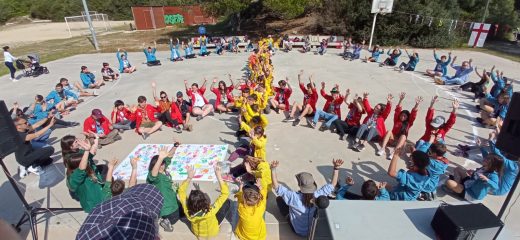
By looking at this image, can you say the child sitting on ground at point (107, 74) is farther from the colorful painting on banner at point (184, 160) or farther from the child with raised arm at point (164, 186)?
the child with raised arm at point (164, 186)

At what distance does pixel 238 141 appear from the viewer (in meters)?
7.85

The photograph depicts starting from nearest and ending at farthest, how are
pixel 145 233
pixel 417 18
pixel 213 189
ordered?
1. pixel 145 233
2. pixel 213 189
3. pixel 417 18

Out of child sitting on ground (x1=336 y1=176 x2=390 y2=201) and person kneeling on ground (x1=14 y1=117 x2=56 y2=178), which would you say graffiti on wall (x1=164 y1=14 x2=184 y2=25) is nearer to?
person kneeling on ground (x1=14 y1=117 x2=56 y2=178)

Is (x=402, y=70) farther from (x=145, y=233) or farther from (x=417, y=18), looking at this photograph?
(x=145, y=233)

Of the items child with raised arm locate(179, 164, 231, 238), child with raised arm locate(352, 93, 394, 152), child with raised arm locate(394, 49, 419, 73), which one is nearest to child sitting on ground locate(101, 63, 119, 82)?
child with raised arm locate(179, 164, 231, 238)

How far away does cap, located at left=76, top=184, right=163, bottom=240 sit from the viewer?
87.1 inches

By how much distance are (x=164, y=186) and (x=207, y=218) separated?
910 millimetres

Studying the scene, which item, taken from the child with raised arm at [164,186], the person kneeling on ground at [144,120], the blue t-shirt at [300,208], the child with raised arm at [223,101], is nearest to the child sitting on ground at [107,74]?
the person kneeling on ground at [144,120]

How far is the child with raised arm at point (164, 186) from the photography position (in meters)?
4.38

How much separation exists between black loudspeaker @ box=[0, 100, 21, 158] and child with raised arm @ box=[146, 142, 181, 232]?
2300 millimetres

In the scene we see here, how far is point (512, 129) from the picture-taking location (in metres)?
3.75

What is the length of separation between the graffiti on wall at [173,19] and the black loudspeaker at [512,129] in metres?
42.6

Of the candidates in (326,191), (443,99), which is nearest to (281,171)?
(326,191)

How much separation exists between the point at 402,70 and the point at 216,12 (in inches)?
593
